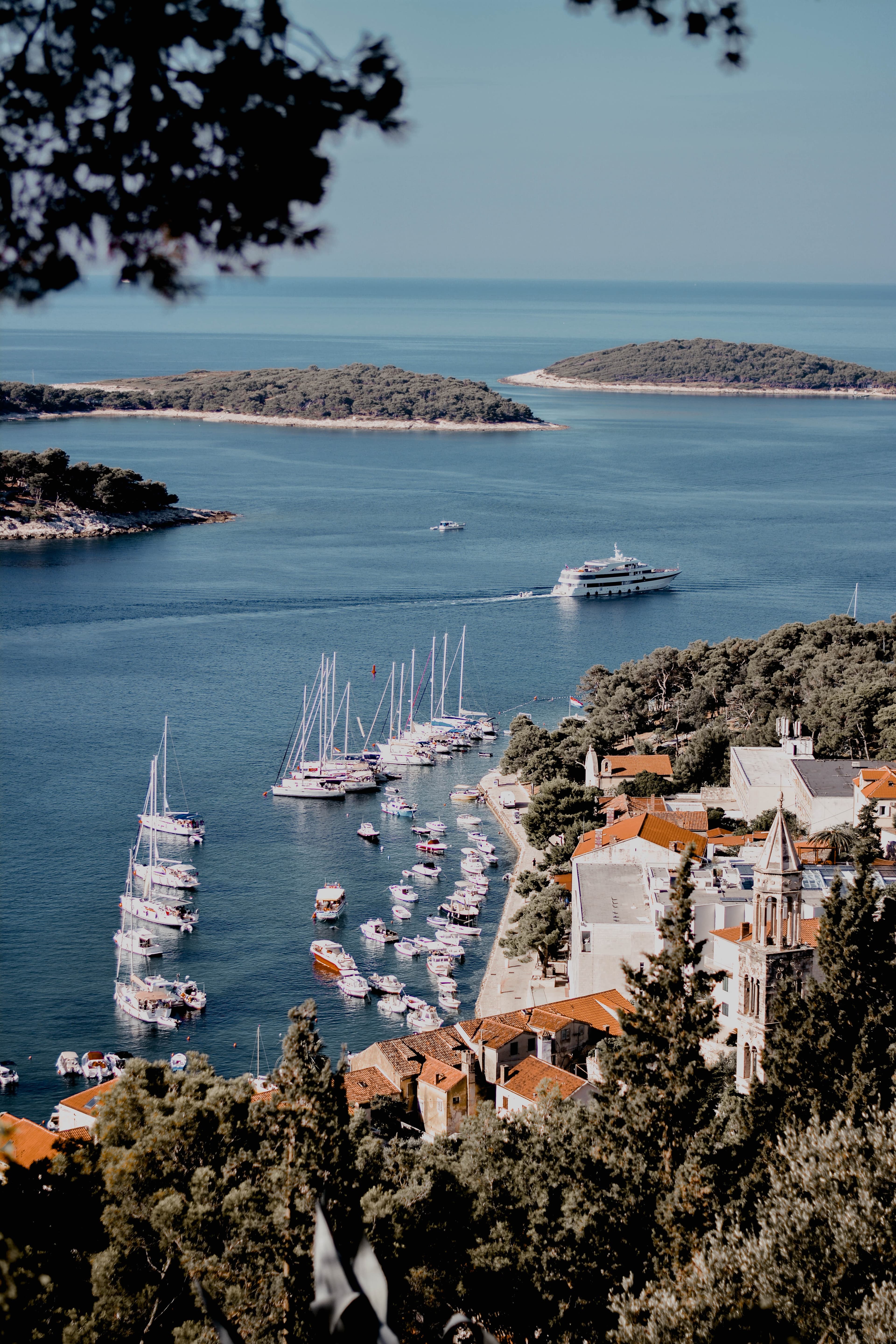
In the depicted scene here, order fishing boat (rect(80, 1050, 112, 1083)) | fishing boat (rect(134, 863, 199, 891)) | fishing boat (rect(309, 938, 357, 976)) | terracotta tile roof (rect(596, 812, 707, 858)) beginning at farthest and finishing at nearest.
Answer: fishing boat (rect(134, 863, 199, 891))
fishing boat (rect(309, 938, 357, 976))
terracotta tile roof (rect(596, 812, 707, 858))
fishing boat (rect(80, 1050, 112, 1083))

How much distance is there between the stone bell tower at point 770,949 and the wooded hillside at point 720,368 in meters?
122

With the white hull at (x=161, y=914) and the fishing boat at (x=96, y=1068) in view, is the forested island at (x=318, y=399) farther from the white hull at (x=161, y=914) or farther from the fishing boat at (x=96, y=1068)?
the fishing boat at (x=96, y=1068)

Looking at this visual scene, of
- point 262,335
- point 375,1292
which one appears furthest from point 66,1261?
point 262,335

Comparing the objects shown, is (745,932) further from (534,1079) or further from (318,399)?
(318,399)

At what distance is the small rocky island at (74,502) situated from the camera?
2293 inches

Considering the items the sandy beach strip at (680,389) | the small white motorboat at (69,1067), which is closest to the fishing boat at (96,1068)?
the small white motorboat at (69,1067)

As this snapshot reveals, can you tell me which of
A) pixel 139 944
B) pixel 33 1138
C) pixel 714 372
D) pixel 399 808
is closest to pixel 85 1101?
pixel 33 1138

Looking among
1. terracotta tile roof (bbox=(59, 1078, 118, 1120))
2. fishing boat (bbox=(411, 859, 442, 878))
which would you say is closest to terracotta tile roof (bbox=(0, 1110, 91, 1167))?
terracotta tile roof (bbox=(59, 1078, 118, 1120))

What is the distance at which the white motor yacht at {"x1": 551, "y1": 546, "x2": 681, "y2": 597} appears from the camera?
48.8 meters

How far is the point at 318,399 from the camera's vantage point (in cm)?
10581

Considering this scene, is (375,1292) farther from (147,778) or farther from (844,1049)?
(147,778)

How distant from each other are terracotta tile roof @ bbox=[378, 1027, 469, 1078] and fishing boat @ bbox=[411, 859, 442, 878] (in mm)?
7334

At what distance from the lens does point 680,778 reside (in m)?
26.4

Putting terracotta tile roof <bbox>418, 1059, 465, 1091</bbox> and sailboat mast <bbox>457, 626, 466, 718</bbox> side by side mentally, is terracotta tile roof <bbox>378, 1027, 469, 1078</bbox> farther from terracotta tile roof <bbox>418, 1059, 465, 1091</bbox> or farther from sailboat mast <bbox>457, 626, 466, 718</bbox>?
sailboat mast <bbox>457, 626, 466, 718</bbox>
